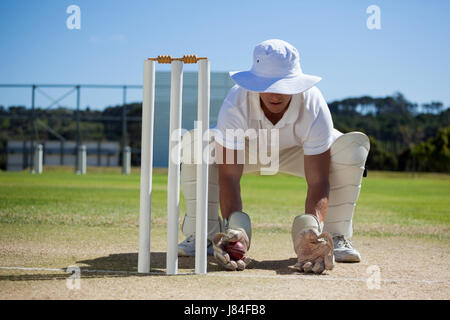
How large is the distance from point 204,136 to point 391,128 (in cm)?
5445

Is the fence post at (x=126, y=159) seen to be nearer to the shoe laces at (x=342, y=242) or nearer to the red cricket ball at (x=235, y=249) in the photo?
the shoe laces at (x=342, y=242)

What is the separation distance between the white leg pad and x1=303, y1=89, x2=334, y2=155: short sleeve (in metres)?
0.16

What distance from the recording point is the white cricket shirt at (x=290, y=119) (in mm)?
3693

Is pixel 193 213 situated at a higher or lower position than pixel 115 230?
higher

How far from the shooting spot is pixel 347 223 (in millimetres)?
4016

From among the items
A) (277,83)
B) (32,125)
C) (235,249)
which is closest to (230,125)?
(277,83)

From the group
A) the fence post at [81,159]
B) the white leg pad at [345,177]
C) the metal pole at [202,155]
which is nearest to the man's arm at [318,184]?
the white leg pad at [345,177]

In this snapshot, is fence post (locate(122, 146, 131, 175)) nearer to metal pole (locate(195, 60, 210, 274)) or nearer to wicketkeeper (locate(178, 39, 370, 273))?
wicketkeeper (locate(178, 39, 370, 273))

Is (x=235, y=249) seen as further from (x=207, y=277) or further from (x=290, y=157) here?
(x=290, y=157)

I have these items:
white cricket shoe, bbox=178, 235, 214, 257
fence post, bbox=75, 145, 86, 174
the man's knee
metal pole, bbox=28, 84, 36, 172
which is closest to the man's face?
the man's knee

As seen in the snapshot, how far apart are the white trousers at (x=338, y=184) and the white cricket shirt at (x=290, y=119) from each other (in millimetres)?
164

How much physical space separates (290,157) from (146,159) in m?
1.61
